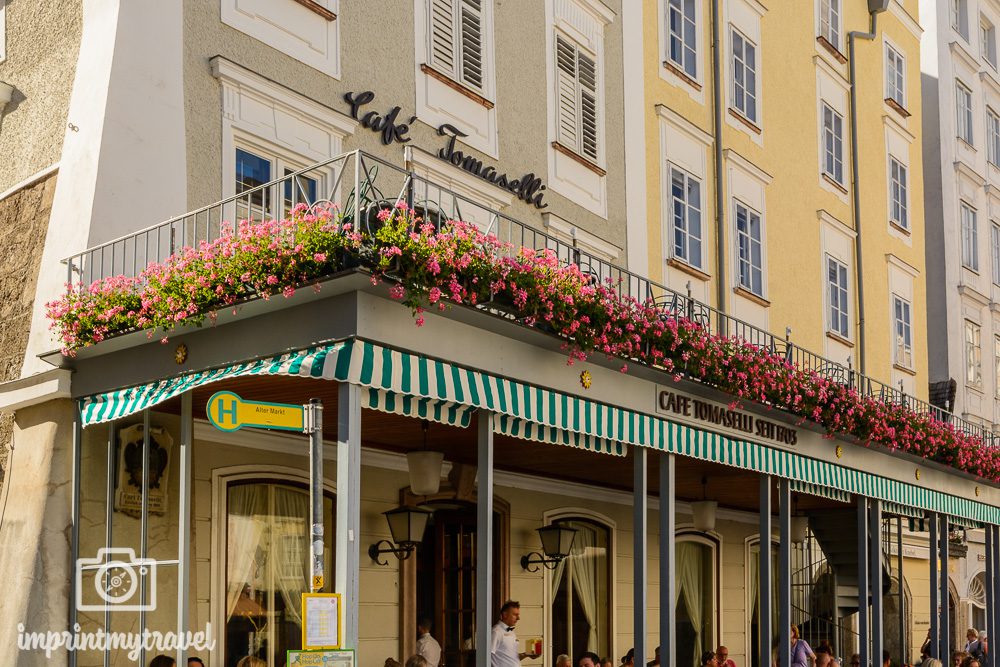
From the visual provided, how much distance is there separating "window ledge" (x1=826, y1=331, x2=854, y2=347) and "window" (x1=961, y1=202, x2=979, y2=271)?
7.69 meters

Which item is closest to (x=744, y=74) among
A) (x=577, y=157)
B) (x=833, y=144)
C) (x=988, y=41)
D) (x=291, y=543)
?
(x=833, y=144)

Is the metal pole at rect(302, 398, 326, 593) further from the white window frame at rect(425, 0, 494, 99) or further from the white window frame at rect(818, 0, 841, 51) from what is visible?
the white window frame at rect(818, 0, 841, 51)

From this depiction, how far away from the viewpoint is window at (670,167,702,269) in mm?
18438

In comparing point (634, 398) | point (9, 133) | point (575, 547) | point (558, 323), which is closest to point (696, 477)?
point (575, 547)

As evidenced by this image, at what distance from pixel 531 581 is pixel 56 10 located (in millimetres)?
8530

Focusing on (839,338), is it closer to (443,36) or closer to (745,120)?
(745,120)

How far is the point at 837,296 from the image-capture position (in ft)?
75.6

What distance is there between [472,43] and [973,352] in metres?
18.4

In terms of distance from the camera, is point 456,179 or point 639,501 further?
point 456,179

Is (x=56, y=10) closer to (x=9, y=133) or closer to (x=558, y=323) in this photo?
(x=9, y=133)

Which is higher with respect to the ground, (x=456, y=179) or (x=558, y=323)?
(x=456, y=179)

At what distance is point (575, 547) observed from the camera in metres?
17.2

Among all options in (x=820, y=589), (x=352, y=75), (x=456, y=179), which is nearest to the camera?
(x=352, y=75)

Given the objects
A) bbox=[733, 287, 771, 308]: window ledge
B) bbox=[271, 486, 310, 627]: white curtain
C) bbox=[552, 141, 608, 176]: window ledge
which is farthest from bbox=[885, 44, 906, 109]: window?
bbox=[271, 486, 310, 627]: white curtain
